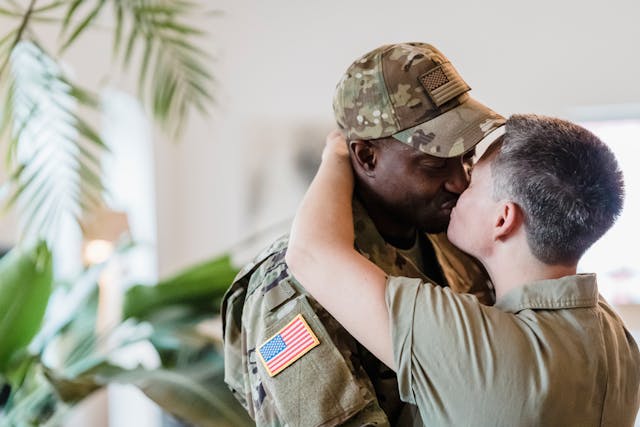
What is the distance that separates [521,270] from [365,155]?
0.30 meters

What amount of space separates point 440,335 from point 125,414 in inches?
117

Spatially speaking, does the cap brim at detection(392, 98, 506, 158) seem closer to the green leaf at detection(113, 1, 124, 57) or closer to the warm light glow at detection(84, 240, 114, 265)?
the green leaf at detection(113, 1, 124, 57)

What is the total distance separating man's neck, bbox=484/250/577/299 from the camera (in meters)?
1.07

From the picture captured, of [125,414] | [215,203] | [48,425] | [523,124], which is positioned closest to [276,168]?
[215,203]

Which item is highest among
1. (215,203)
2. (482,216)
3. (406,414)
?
(482,216)

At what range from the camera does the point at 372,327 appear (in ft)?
3.34

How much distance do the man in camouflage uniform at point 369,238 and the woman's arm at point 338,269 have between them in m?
0.06

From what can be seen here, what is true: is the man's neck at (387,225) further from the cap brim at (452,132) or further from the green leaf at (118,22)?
the green leaf at (118,22)

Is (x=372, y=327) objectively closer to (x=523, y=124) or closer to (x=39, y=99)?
(x=523, y=124)

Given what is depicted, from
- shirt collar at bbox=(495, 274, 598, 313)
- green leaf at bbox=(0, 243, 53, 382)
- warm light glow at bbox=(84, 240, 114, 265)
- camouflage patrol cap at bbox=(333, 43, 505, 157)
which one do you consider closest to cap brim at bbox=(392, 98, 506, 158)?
camouflage patrol cap at bbox=(333, 43, 505, 157)

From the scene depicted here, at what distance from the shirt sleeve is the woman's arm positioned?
0.02 metres

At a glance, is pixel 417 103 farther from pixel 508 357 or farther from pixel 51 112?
pixel 51 112

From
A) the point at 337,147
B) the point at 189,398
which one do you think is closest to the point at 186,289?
the point at 189,398

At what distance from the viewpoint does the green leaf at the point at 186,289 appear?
88.7 inches
